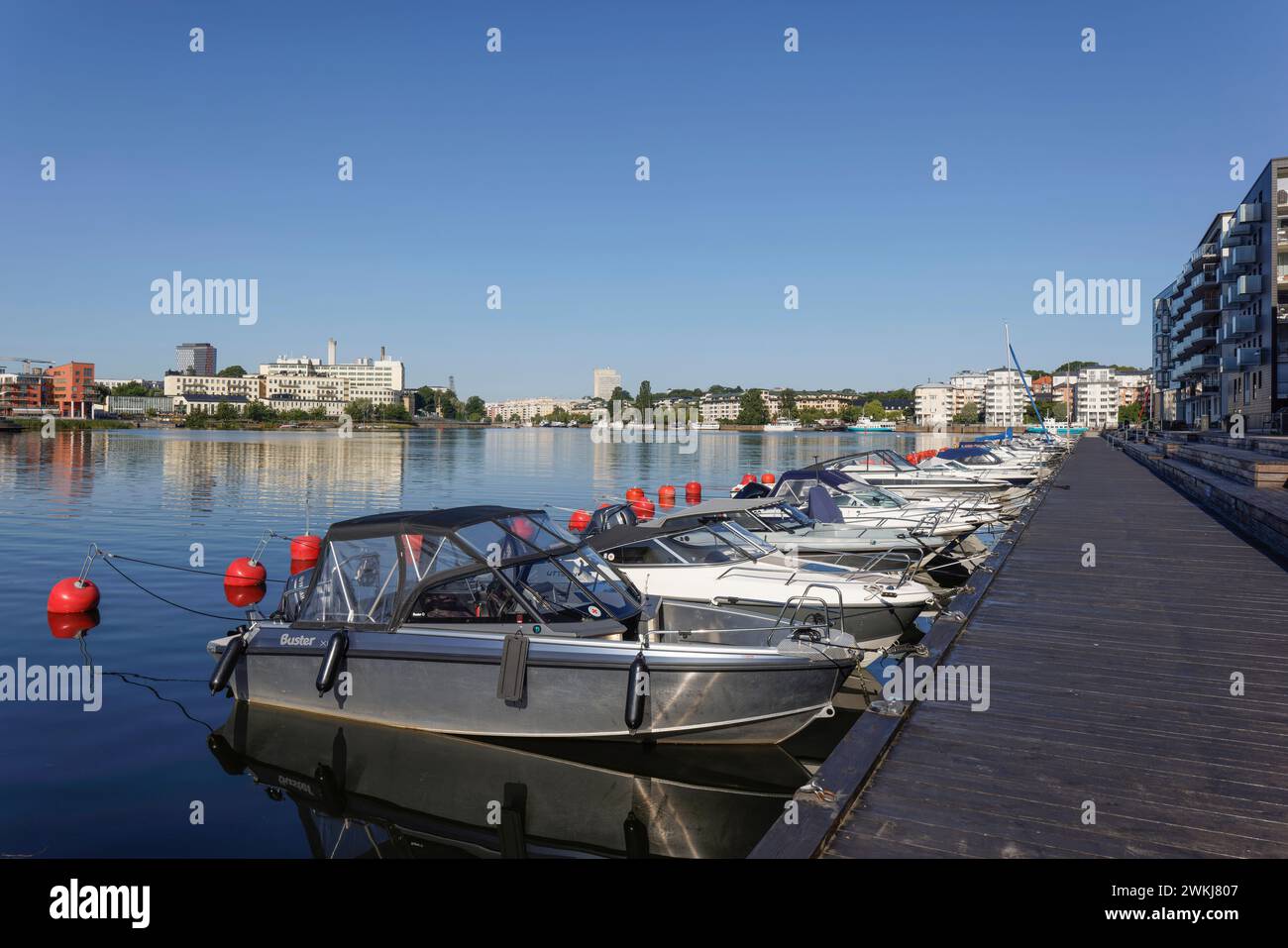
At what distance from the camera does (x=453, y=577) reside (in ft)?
30.4

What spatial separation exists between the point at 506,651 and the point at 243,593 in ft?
36.6

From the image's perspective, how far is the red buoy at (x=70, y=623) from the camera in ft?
47.9

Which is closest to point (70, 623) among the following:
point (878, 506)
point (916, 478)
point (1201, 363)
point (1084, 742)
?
point (1084, 742)

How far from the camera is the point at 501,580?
9297 millimetres

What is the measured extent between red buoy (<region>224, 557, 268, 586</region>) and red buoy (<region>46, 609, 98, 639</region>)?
2.54 m

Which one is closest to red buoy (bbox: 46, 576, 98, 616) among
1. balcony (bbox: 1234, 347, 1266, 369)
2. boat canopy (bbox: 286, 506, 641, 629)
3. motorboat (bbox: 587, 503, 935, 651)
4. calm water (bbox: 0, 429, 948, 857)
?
calm water (bbox: 0, 429, 948, 857)

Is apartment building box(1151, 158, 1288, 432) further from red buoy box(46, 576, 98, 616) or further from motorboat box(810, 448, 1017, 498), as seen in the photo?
red buoy box(46, 576, 98, 616)

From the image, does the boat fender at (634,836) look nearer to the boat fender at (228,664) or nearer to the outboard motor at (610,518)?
the boat fender at (228,664)

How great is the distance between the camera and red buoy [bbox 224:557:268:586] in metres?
17.8

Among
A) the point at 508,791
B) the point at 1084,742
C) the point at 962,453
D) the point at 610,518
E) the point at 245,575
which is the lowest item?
the point at 508,791

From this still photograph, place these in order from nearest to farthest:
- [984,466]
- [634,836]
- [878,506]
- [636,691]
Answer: [634,836]
[636,691]
[878,506]
[984,466]

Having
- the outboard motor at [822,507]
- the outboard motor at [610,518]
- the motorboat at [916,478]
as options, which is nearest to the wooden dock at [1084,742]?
the outboard motor at [610,518]

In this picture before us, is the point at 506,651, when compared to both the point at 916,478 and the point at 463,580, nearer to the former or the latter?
the point at 463,580
